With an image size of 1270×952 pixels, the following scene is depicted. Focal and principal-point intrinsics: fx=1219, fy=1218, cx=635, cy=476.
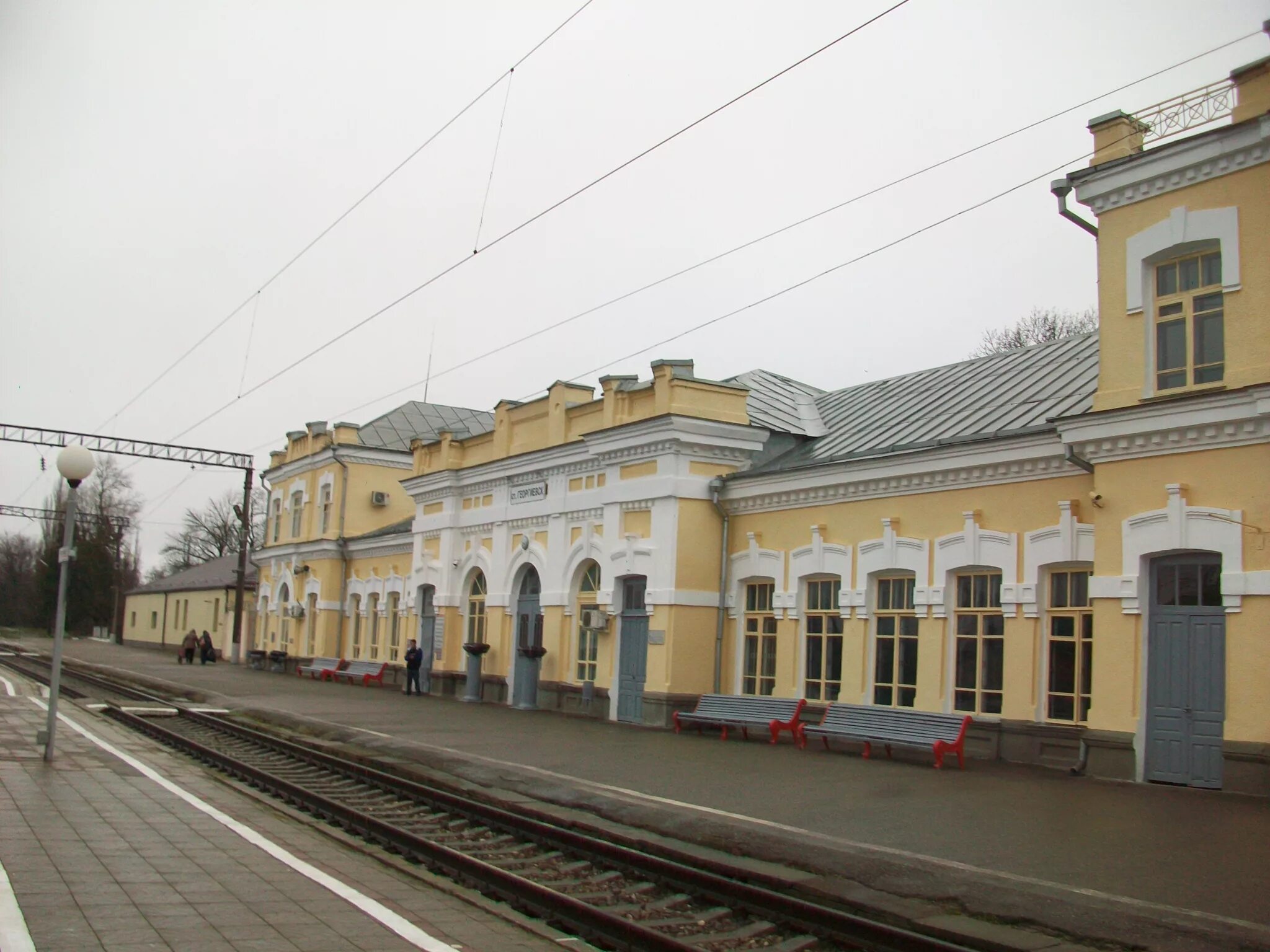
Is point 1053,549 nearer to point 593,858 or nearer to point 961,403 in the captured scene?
point 961,403

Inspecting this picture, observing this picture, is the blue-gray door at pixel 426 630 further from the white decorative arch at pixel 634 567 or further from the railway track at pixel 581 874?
the railway track at pixel 581 874

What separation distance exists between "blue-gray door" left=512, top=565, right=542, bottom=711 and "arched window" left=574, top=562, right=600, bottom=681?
1169mm

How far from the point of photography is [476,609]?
1035 inches

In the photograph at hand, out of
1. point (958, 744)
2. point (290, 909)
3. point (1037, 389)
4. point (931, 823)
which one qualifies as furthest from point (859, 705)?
point (290, 909)

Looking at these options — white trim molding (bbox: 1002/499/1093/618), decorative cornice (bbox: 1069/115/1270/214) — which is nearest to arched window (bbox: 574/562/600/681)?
white trim molding (bbox: 1002/499/1093/618)

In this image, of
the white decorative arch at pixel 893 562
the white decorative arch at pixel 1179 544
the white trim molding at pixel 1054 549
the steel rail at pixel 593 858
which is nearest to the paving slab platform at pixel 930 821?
the steel rail at pixel 593 858

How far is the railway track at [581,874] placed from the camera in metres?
6.90

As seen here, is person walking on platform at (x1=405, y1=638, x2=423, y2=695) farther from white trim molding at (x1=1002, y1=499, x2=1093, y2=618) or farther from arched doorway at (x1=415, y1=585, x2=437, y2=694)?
white trim molding at (x1=1002, y1=499, x2=1093, y2=618)

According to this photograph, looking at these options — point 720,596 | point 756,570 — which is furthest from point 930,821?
point 720,596

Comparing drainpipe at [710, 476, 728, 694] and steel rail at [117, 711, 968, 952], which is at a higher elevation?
drainpipe at [710, 476, 728, 694]

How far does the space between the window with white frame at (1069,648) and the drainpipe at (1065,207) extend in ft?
13.0

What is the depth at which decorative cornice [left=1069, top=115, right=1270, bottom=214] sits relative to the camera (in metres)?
12.0

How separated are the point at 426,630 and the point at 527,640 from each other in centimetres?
523

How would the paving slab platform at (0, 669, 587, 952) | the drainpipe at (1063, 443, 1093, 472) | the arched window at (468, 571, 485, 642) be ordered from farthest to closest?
the arched window at (468, 571, 485, 642) → the drainpipe at (1063, 443, 1093, 472) → the paving slab platform at (0, 669, 587, 952)
